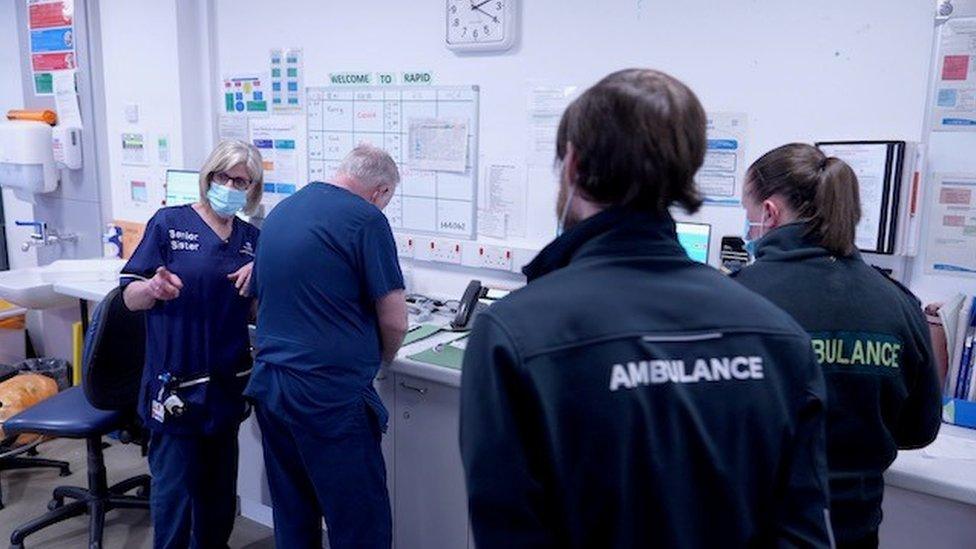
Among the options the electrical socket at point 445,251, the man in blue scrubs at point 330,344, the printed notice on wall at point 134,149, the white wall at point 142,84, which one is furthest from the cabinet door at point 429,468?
the printed notice on wall at point 134,149

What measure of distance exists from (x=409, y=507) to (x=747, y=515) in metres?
1.60

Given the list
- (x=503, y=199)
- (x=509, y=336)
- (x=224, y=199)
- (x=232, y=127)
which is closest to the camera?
(x=509, y=336)

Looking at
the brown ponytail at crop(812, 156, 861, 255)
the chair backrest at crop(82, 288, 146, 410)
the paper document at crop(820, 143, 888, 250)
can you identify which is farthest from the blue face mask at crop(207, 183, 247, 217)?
the paper document at crop(820, 143, 888, 250)

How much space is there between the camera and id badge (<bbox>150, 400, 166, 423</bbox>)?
6.56 ft

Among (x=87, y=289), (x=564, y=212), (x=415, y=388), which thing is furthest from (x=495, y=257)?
(x=564, y=212)

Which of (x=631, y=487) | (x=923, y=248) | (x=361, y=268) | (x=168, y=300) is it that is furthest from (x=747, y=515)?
(x=168, y=300)

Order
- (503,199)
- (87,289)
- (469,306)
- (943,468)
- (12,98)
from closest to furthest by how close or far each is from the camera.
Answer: (943,468), (469,306), (503,199), (87,289), (12,98)

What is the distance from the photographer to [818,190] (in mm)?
1281

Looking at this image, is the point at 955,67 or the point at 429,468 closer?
the point at 955,67

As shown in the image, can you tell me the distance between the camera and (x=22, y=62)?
386 cm

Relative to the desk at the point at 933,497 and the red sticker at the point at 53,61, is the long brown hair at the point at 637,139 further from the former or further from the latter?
the red sticker at the point at 53,61

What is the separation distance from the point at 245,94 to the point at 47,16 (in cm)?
132

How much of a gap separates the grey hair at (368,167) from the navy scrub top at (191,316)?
1.39ft

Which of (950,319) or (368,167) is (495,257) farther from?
(950,319)
